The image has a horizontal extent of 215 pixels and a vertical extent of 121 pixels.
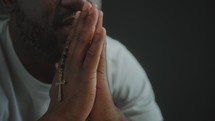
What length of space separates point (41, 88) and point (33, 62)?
8cm

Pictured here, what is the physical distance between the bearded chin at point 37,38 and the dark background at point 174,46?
1.11ft

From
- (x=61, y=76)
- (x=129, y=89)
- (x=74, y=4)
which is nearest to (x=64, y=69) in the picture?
(x=61, y=76)

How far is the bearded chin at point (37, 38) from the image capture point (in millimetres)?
979

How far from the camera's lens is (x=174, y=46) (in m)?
1.35

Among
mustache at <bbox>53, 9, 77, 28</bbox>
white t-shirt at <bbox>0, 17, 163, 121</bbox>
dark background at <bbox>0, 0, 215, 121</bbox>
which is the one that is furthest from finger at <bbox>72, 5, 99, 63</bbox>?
dark background at <bbox>0, 0, 215, 121</bbox>

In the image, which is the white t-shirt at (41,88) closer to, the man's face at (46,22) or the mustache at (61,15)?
the man's face at (46,22)

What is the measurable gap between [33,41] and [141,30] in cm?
42

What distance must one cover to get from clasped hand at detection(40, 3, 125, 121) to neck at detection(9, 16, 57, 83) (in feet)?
0.78

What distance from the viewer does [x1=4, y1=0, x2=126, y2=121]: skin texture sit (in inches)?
30.2

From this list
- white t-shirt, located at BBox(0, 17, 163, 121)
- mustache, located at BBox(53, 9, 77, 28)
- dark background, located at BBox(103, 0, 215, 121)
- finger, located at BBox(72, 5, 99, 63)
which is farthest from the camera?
dark background, located at BBox(103, 0, 215, 121)

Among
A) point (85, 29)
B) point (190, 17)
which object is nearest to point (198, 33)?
point (190, 17)

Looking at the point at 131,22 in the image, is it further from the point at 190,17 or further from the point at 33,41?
the point at 33,41

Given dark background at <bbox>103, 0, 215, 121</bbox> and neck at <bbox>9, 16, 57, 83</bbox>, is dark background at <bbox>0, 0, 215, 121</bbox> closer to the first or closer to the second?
dark background at <bbox>103, 0, 215, 121</bbox>

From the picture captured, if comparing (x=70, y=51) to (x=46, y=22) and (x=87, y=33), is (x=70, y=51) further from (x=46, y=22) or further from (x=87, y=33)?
(x=46, y=22)
